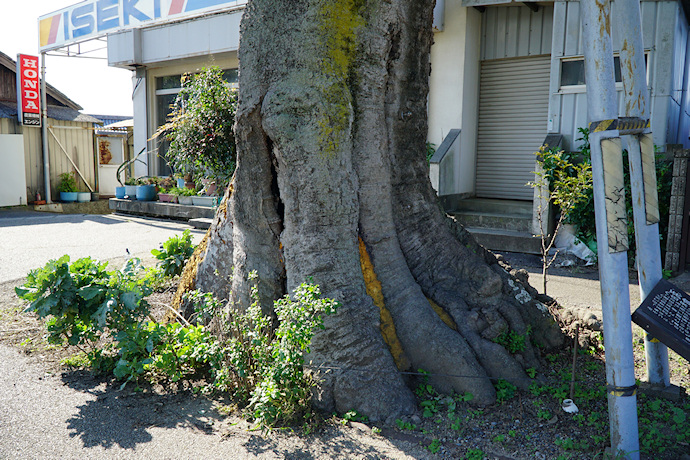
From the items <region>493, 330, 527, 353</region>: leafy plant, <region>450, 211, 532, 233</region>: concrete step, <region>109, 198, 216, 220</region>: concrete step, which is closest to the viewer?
<region>493, 330, 527, 353</region>: leafy plant

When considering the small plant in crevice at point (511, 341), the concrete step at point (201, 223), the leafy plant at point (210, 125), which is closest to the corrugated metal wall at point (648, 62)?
the small plant in crevice at point (511, 341)

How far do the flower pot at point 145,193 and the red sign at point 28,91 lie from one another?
15.3ft

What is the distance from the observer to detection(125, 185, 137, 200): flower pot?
16.0m

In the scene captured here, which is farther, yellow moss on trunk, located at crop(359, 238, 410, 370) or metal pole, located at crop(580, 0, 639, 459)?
yellow moss on trunk, located at crop(359, 238, 410, 370)

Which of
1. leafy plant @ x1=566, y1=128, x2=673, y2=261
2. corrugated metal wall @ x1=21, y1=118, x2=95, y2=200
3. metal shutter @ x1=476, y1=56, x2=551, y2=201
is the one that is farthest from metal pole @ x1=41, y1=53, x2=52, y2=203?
leafy plant @ x1=566, y1=128, x2=673, y2=261

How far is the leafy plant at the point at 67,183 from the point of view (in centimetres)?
1814

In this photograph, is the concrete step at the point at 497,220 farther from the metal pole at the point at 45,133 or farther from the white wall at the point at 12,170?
the white wall at the point at 12,170

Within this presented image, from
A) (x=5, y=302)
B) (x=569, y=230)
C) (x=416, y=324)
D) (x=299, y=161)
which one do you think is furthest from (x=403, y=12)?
(x=569, y=230)

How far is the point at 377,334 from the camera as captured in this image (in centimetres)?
361

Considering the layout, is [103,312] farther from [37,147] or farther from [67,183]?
[37,147]

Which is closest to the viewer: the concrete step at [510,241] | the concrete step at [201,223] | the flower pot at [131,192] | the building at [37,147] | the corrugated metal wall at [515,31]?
the concrete step at [510,241]

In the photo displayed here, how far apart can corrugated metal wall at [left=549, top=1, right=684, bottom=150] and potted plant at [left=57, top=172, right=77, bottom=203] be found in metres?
15.8

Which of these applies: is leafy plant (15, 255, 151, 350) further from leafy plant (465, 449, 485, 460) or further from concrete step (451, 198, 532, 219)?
concrete step (451, 198, 532, 219)

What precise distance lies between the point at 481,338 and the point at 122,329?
2.73m
